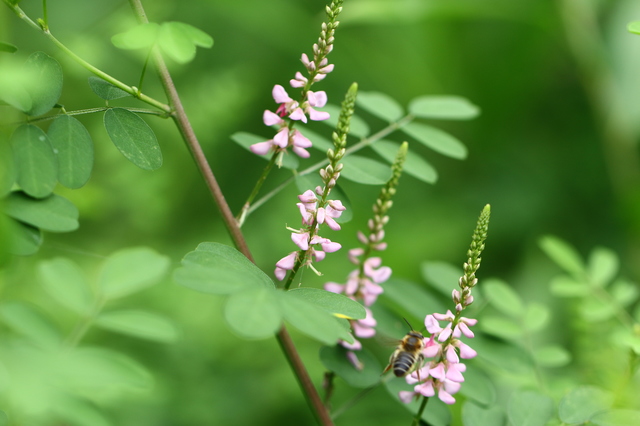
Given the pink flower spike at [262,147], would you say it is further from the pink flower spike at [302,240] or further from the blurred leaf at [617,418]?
the blurred leaf at [617,418]

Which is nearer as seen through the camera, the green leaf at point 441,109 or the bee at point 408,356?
the bee at point 408,356

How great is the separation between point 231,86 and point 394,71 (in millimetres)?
1124

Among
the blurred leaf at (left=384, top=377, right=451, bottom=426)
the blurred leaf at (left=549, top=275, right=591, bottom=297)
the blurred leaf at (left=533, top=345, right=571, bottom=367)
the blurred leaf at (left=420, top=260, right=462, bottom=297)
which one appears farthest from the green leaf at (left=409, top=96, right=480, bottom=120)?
the blurred leaf at (left=384, top=377, right=451, bottom=426)

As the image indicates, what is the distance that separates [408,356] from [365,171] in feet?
1.21

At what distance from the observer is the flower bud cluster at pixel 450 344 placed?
38.1 inches

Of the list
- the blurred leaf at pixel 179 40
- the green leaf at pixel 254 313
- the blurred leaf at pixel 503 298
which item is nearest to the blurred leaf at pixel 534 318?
the blurred leaf at pixel 503 298

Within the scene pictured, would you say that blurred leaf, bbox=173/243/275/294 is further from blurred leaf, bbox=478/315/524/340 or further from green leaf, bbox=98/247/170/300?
blurred leaf, bbox=478/315/524/340

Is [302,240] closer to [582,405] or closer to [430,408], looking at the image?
[430,408]

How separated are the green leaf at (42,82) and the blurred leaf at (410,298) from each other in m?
0.78

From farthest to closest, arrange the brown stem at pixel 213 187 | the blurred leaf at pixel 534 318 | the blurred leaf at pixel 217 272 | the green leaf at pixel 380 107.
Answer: the green leaf at pixel 380 107 → the blurred leaf at pixel 534 318 → the brown stem at pixel 213 187 → the blurred leaf at pixel 217 272

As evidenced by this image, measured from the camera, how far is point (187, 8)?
3.38 meters

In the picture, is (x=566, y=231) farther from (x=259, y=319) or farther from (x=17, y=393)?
(x=17, y=393)

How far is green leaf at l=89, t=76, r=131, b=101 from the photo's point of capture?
3.61 feet

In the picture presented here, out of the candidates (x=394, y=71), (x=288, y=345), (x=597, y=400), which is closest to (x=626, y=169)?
(x=394, y=71)
